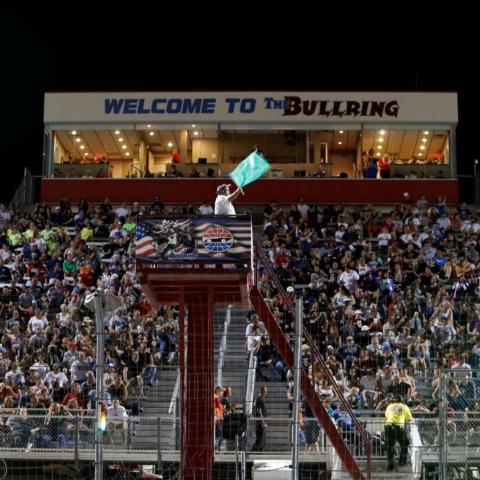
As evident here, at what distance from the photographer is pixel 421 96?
43656mm

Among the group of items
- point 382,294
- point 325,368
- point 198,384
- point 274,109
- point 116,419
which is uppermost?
point 274,109

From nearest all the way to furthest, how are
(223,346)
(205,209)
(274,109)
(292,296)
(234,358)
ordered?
1. (234,358)
2. (223,346)
3. (292,296)
4. (205,209)
5. (274,109)

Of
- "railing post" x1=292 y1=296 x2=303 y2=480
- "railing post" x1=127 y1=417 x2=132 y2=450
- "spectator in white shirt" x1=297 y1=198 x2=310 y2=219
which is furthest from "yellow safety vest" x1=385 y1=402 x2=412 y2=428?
"spectator in white shirt" x1=297 y1=198 x2=310 y2=219

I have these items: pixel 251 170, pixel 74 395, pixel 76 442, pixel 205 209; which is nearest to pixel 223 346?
pixel 74 395

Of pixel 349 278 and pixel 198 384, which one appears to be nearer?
pixel 198 384

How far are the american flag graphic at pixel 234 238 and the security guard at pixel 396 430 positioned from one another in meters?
5.57

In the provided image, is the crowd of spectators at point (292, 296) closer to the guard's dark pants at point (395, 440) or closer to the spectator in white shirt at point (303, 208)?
the spectator in white shirt at point (303, 208)

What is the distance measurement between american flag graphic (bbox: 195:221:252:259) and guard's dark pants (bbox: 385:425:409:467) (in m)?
5.56

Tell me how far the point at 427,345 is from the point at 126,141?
21116 mm

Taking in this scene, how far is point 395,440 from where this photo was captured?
2034 centimetres

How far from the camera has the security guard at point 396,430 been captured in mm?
20109

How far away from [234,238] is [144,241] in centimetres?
121

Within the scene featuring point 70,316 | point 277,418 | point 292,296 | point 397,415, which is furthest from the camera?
point 292,296

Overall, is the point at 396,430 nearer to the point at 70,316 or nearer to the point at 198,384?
the point at 198,384
